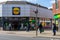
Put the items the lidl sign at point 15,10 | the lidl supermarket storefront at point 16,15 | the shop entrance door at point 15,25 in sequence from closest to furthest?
the lidl sign at point 15,10
the lidl supermarket storefront at point 16,15
the shop entrance door at point 15,25

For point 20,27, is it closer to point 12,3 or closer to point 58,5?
point 12,3

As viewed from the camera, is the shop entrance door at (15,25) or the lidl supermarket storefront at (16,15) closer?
the lidl supermarket storefront at (16,15)

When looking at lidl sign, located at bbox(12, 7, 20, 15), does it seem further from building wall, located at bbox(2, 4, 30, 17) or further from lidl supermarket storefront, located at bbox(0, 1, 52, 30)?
building wall, located at bbox(2, 4, 30, 17)

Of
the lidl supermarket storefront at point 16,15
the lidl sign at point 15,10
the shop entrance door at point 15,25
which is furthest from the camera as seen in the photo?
the shop entrance door at point 15,25

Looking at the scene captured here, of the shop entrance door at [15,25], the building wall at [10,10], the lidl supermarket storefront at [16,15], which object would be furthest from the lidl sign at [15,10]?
the shop entrance door at [15,25]

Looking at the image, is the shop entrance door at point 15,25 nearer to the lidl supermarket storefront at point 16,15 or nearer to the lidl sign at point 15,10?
the lidl supermarket storefront at point 16,15

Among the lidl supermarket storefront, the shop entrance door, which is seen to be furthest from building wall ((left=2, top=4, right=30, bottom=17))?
the shop entrance door

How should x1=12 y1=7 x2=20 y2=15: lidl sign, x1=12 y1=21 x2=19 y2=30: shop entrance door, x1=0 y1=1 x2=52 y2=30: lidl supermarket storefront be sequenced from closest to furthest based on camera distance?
x1=12 y1=7 x2=20 y2=15: lidl sign < x1=0 y1=1 x2=52 y2=30: lidl supermarket storefront < x1=12 y1=21 x2=19 y2=30: shop entrance door

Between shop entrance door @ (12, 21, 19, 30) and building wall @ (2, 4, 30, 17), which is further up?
building wall @ (2, 4, 30, 17)

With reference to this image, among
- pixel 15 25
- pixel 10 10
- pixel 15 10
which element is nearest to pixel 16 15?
pixel 15 10

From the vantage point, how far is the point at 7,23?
173 ft

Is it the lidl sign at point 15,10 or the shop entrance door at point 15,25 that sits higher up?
the lidl sign at point 15,10

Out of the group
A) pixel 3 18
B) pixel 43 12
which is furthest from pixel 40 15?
pixel 3 18

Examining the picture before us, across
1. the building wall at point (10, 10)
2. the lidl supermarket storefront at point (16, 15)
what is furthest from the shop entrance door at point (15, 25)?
the building wall at point (10, 10)
